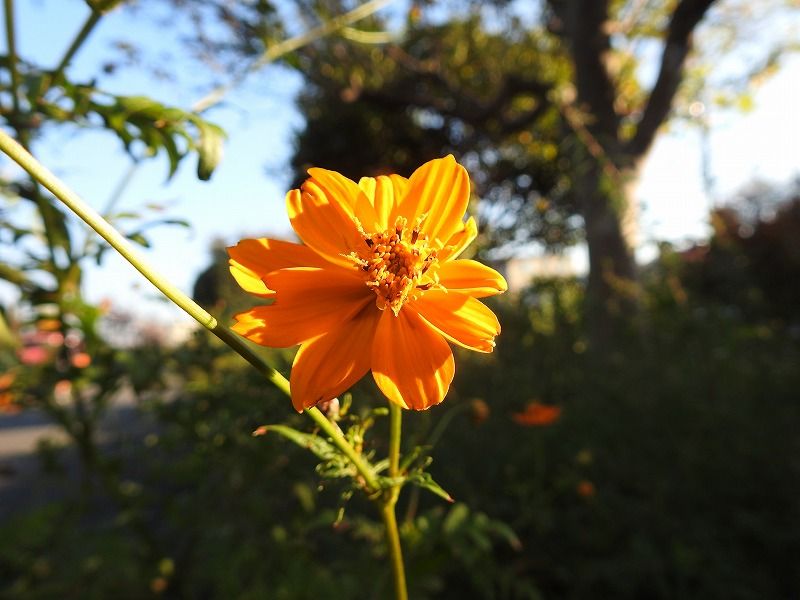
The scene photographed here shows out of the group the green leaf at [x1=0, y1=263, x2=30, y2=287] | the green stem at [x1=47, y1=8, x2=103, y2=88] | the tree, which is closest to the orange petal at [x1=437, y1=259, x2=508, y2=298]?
the green stem at [x1=47, y1=8, x2=103, y2=88]

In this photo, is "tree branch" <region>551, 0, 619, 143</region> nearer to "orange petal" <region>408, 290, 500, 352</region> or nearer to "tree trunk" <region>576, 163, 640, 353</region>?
"tree trunk" <region>576, 163, 640, 353</region>

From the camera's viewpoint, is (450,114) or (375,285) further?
(450,114)

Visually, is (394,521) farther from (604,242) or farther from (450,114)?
(450,114)

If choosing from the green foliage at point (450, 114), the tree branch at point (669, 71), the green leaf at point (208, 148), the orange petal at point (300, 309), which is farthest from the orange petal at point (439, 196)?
the green foliage at point (450, 114)

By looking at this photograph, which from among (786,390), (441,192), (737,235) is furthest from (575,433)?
(737,235)

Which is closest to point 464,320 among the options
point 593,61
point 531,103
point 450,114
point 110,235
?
point 110,235

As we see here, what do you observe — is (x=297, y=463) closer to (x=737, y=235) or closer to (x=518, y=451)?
(x=518, y=451)
